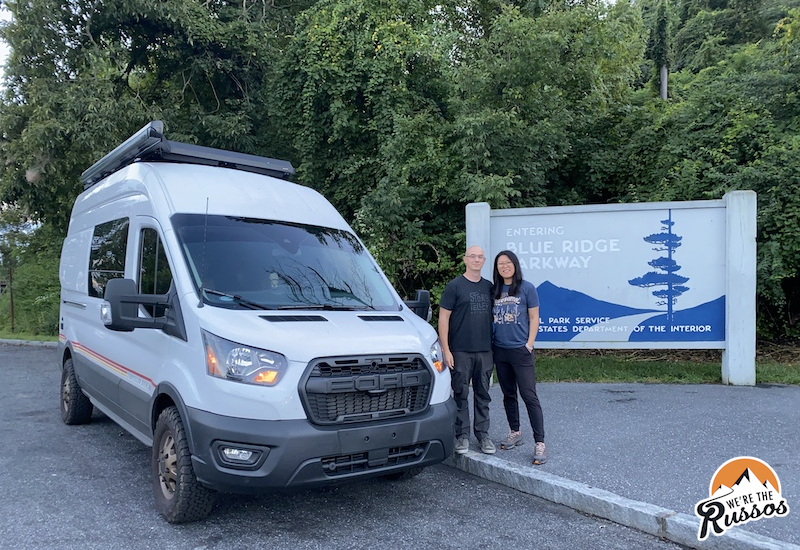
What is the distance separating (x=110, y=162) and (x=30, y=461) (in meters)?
2.98

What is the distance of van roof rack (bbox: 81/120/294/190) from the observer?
5.28 meters

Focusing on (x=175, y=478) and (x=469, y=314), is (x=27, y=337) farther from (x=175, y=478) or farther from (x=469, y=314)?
(x=469, y=314)

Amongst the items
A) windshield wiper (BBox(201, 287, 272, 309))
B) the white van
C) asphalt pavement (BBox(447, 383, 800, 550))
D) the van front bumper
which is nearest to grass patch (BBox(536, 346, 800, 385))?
asphalt pavement (BBox(447, 383, 800, 550))

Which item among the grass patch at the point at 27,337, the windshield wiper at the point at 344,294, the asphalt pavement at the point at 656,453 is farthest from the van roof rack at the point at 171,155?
the grass patch at the point at 27,337

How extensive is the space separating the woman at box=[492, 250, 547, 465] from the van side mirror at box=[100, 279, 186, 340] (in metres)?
2.60

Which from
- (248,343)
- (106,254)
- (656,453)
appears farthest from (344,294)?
(656,453)

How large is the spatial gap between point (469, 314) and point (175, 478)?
2.61 m

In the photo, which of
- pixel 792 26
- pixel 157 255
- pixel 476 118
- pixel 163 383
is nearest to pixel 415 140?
pixel 476 118

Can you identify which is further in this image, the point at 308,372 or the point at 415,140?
the point at 415,140

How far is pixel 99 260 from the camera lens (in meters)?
6.21

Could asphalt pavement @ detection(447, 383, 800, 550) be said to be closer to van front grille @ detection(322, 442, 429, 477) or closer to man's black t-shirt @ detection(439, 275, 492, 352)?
man's black t-shirt @ detection(439, 275, 492, 352)

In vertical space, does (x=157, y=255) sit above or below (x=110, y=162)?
below

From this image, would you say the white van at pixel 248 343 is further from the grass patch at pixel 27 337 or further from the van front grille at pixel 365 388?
the grass patch at pixel 27 337

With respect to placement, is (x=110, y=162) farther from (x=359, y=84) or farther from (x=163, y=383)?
(x=359, y=84)
